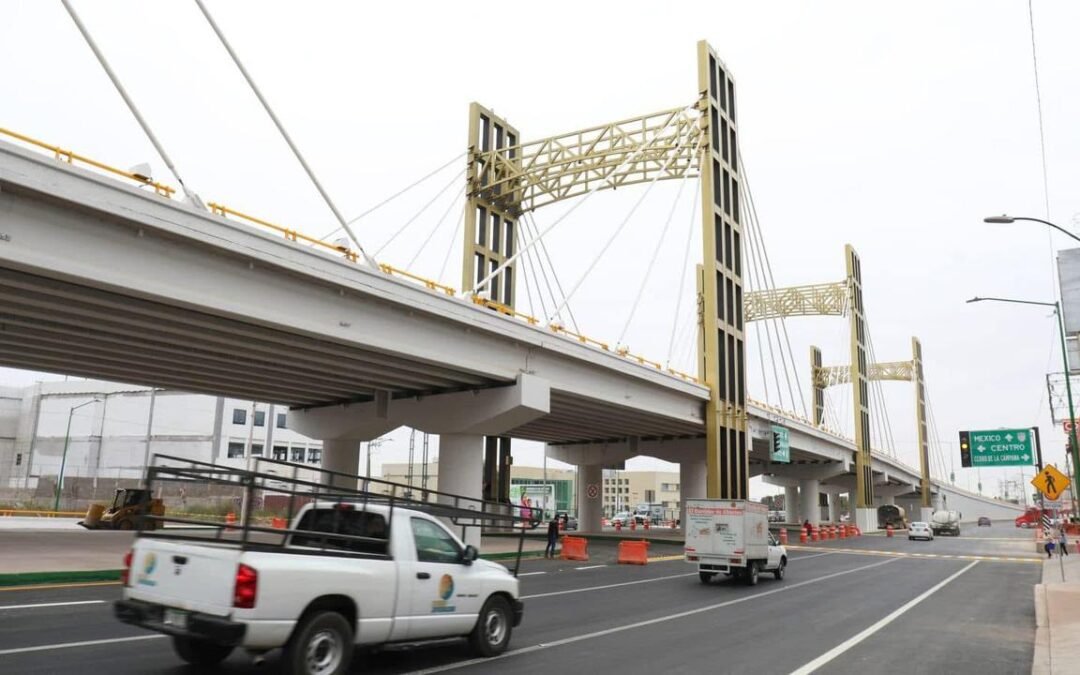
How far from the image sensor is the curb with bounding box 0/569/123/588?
54.4 feet

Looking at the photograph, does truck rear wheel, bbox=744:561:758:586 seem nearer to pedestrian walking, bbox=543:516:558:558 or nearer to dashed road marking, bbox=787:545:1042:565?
pedestrian walking, bbox=543:516:558:558

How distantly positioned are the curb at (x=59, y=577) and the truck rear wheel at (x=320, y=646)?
502 inches

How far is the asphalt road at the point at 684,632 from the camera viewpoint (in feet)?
30.8

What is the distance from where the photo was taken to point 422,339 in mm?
24688

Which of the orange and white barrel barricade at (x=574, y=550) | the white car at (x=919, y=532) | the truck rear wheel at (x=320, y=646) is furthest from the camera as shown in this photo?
the white car at (x=919, y=532)

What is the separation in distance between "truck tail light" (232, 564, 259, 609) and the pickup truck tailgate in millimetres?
56

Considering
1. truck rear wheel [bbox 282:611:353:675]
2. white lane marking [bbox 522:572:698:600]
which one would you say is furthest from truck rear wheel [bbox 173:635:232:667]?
white lane marking [bbox 522:572:698:600]

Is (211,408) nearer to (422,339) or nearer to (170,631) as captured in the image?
(422,339)

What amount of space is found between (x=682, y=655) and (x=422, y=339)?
1583cm

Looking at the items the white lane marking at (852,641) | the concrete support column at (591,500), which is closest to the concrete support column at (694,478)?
the concrete support column at (591,500)

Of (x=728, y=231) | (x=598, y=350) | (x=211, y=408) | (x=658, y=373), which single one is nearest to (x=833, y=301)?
(x=728, y=231)

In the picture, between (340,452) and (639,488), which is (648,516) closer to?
(340,452)

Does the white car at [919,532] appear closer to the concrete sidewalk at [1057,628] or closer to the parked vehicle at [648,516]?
the parked vehicle at [648,516]

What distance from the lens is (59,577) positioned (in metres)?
17.4
